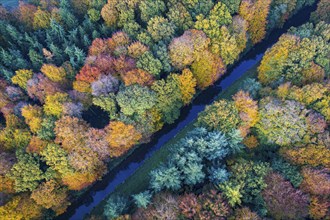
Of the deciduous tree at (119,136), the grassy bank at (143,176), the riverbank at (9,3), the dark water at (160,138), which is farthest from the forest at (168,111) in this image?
the riverbank at (9,3)

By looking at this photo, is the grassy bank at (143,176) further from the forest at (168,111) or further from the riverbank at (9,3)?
the riverbank at (9,3)

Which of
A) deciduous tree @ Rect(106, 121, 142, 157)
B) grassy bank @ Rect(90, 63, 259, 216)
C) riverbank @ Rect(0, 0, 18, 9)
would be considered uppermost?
riverbank @ Rect(0, 0, 18, 9)

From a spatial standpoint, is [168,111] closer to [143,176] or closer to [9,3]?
[143,176]

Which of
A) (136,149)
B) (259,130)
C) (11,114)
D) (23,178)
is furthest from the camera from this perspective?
(136,149)

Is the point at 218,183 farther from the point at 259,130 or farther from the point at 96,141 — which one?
the point at 96,141

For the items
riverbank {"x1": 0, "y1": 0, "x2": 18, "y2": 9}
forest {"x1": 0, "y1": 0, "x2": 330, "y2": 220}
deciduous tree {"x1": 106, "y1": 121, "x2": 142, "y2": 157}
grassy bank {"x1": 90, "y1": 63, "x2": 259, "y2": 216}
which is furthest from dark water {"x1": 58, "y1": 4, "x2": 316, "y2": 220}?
riverbank {"x1": 0, "y1": 0, "x2": 18, "y2": 9}

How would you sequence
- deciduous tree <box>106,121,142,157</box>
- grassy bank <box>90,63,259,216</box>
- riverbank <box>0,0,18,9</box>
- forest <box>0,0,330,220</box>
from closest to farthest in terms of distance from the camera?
1. forest <box>0,0,330,220</box>
2. deciduous tree <box>106,121,142,157</box>
3. grassy bank <box>90,63,259,216</box>
4. riverbank <box>0,0,18,9</box>

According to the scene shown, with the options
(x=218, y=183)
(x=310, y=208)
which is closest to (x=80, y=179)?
(x=218, y=183)

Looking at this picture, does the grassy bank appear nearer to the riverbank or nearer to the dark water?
the dark water
